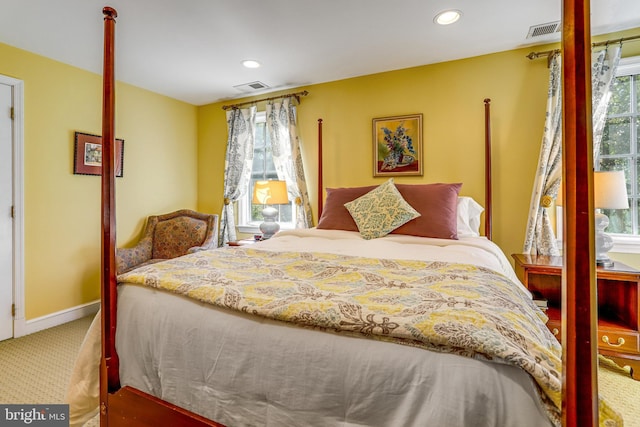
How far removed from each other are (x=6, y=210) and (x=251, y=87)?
8.21 ft

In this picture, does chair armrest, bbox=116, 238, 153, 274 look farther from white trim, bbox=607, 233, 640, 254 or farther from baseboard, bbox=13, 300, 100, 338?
white trim, bbox=607, 233, 640, 254

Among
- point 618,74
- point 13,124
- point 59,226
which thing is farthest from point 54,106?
point 618,74

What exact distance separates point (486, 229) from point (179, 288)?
8.10 feet

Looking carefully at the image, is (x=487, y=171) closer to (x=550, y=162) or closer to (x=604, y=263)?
(x=550, y=162)

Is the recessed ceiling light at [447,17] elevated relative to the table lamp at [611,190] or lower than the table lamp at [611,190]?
elevated

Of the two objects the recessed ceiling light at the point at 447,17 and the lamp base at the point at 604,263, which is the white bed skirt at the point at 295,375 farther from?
the recessed ceiling light at the point at 447,17

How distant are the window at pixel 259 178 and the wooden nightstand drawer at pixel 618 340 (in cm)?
290

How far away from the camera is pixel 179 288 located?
119 centimetres

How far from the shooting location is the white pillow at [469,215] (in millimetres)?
2539

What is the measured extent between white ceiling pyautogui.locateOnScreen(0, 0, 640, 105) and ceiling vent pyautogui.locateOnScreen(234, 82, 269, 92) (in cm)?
25

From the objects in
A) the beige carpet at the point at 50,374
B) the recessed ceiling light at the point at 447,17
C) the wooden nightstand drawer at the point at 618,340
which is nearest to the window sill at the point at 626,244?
the wooden nightstand drawer at the point at 618,340

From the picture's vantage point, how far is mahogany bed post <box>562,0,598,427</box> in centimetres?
66

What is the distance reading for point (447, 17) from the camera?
2.24 metres

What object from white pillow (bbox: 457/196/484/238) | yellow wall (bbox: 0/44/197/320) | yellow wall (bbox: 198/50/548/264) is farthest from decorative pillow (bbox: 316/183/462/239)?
yellow wall (bbox: 0/44/197/320)
